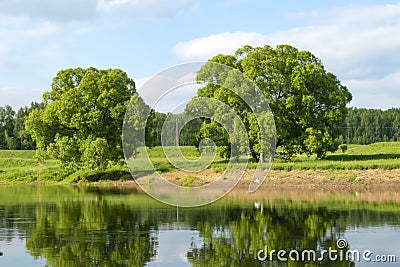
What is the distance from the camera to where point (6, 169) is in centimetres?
7412

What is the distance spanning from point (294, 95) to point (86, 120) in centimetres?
2131

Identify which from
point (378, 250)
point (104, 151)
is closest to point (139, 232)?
point (378, 250)

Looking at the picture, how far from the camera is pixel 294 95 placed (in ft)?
202

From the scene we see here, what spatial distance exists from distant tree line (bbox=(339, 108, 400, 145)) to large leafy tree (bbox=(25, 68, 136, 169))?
351 feet

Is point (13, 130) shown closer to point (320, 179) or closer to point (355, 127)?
point (355, 127)

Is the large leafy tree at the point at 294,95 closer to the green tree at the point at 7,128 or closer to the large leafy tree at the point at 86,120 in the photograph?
the large leafy tree at the point at 86,120

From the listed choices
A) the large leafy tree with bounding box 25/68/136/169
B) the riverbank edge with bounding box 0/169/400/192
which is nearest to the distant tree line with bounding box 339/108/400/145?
the large leafy tree with bounding box 25/68/136/169

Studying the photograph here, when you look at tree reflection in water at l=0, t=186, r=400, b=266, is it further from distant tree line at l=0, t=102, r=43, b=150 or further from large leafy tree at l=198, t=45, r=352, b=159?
distant tree line at l=0, t=102, r=43, b=150

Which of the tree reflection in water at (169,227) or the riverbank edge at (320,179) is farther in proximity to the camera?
the riverbank edge at (320,179)

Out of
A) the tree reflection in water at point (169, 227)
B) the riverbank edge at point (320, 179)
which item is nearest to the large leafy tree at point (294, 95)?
the riverbank edge at point (320, 179)

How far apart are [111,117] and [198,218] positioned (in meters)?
32.5

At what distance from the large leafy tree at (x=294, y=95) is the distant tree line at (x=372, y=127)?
100151 millimetres

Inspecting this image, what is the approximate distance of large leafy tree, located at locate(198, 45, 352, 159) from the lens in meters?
59.4

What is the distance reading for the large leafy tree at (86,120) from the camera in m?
61.1
